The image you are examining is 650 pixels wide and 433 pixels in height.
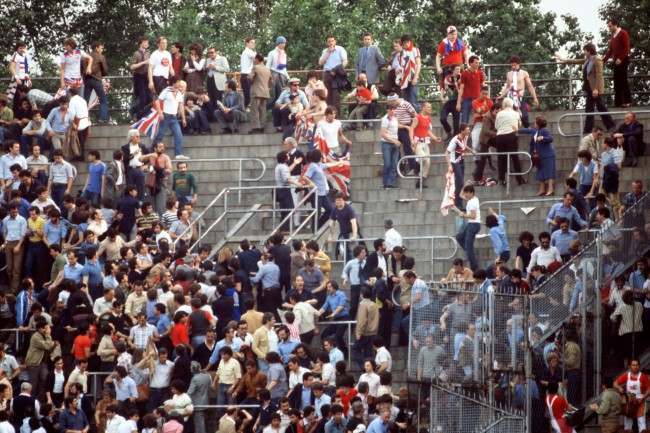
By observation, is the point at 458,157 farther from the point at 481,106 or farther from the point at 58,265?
the point at 58,265

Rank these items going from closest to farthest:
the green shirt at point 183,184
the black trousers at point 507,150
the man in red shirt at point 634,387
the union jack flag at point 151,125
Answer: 1. the man in red shirt at point 634,387
2. the black trousers at point 507,150
3. the green shirt at point 183,184
4. the union jack flag at point 151,125

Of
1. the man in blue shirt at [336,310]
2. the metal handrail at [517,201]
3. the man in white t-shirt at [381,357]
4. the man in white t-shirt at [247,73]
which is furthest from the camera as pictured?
the man in white t-shirt at [247,73]

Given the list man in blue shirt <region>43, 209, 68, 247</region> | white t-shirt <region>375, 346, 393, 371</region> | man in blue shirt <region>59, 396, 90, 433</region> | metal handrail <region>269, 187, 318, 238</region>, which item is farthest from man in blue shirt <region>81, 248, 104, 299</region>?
white t-shirt <region>375, 346, 393, 371</region>

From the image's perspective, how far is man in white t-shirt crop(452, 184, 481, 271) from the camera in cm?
3712

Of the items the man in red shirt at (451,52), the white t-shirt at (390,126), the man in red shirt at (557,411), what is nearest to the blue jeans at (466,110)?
the man in red shirt at (451,52)

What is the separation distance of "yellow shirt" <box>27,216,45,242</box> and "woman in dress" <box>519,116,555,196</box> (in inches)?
334

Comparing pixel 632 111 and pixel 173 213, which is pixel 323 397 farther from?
pixel 632 111

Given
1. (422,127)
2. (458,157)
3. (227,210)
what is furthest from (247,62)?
(458,157)

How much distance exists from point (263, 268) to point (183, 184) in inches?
184

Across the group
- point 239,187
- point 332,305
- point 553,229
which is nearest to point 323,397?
point 332,305

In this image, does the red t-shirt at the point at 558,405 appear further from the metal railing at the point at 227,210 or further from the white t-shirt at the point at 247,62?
the white t-shirt at the point at 247,62

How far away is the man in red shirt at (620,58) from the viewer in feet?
135

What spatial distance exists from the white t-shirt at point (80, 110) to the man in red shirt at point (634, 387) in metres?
13.8

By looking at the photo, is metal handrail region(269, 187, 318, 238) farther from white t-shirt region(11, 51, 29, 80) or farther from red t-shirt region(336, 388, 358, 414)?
white t-shirt region(11, 51, 29, 80)
